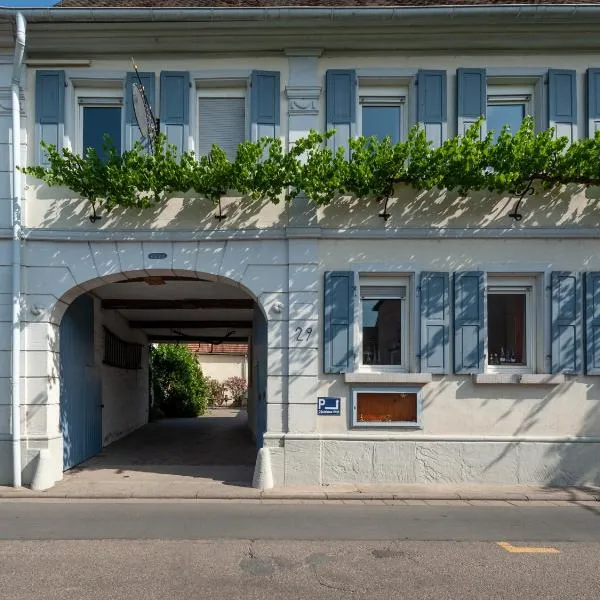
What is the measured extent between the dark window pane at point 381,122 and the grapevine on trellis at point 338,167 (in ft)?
2.81

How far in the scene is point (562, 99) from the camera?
31.8ft

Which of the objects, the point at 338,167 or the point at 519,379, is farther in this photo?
the point at 519,379

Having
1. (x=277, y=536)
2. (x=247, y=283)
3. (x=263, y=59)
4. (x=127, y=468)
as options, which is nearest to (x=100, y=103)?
(x=263, y=59)

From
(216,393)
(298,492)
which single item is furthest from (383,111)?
(216,393)

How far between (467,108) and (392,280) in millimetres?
2878

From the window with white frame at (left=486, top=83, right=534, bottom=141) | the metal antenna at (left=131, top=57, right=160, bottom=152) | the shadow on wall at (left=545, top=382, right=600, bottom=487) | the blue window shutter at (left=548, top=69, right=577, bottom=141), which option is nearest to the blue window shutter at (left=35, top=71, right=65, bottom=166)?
the metal antenna at (left=131, top=57, right=160, bottom=152)

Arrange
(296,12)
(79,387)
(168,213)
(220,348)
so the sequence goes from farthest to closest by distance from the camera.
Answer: (220,348) < (79,387) < (168,213) < (296,12)

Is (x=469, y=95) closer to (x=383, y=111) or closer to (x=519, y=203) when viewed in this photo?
(x=383, y=111)

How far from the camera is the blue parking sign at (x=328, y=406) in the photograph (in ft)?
31.0

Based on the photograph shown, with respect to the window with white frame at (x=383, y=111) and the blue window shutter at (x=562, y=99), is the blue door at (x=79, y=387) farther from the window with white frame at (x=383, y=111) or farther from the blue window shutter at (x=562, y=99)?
the blue window shutter at (x=562, y=99)

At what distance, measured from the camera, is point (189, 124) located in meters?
9.78

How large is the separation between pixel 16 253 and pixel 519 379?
7.73 m

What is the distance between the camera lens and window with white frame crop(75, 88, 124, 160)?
10023 mm

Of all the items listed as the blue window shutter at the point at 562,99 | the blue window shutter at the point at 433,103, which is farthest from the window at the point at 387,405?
the blue window shutter at the point at 562,99
